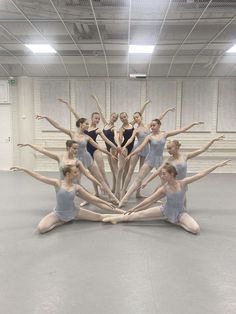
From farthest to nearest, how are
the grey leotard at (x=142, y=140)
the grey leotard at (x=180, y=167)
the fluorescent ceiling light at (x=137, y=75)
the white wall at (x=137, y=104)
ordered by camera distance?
the white wall at (x=137, y=104) < the fluorescent ceiling light at (x=137, y=75) < the grey leotard at (x=142, y=140) < the grey leotard at (x=180, y=167)

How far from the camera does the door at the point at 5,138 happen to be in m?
7.96

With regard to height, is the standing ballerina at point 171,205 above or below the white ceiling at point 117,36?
below

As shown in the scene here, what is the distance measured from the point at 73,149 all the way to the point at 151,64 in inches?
170

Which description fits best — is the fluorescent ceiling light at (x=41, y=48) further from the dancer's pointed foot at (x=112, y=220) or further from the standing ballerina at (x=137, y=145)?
the dancer's pointed foot at (x=112, y=220)

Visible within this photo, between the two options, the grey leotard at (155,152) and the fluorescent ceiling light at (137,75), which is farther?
the fluorescent ceiling light at (137,75)

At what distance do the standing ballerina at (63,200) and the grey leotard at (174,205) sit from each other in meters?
0.83

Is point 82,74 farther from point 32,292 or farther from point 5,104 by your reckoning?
point 32,292

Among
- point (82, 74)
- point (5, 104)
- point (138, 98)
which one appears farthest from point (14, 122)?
point (138, 98)

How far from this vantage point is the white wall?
786cm

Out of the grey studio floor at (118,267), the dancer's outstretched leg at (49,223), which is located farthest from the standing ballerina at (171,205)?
the dancer's outstretched leg at (49,223)

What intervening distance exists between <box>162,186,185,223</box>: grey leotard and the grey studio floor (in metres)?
0.15

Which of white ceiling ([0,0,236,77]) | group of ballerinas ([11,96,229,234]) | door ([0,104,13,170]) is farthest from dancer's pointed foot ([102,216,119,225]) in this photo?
door ([0,104,13,170])

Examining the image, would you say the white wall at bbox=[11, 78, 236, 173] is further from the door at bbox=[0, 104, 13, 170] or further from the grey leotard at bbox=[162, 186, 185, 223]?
the grey leotard at bbox=[162, 186, 185, 223]

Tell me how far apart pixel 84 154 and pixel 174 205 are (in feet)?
5.42
